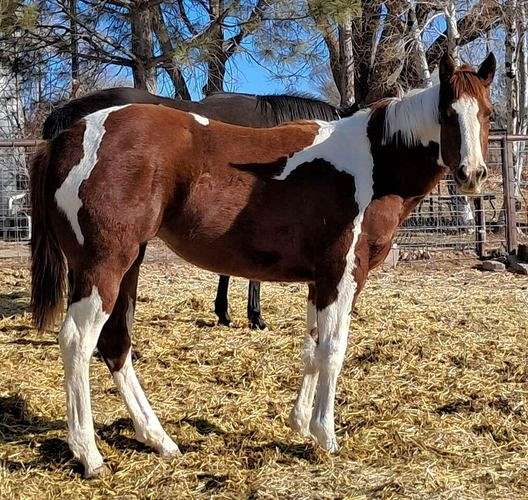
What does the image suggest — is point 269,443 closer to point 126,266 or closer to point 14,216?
point 126,266

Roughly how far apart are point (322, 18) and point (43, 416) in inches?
284

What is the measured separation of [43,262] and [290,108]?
313 centimetres

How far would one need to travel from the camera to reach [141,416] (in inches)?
122

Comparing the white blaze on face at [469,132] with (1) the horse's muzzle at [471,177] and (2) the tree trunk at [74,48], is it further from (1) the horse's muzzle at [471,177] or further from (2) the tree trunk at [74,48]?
(2) the tree trunk at [74,48]

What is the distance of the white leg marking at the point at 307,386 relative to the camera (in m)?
3.26

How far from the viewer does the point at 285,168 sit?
3148 millimetres

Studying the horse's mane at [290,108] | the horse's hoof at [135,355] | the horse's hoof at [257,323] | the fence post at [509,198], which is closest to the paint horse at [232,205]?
the horse's hoof at [135,355]

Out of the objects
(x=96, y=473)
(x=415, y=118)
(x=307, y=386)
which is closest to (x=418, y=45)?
(x=415, y=118)

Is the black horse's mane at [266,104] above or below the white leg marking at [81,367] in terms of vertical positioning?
above

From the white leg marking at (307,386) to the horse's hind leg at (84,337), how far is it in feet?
3.18

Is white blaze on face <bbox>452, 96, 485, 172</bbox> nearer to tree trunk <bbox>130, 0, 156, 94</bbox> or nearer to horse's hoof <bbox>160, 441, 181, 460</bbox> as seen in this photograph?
horse's hoof <bbox>160, 441, 181, 460</bbox>

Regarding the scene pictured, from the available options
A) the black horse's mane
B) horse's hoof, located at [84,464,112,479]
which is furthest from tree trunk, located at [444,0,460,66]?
horse's hoof, located at [84,464,112,479]

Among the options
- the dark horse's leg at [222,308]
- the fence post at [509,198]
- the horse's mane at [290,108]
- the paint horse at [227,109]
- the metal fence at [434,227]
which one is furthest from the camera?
the fence post at [509,198]

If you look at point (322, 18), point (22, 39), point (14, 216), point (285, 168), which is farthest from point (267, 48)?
point (285, 168)
